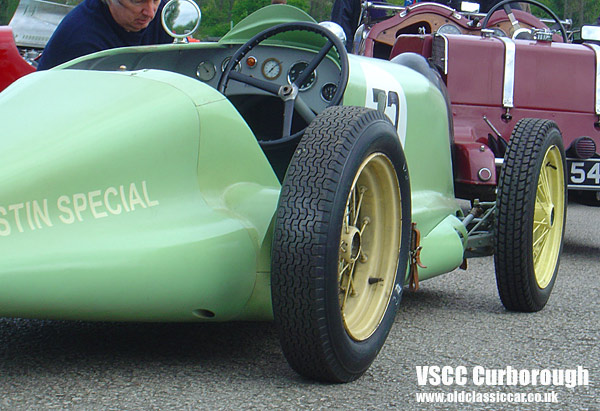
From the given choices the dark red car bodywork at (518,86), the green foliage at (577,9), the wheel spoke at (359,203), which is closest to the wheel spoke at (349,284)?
the wheel spoke at (359,203)

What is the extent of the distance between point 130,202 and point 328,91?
4.57 ft

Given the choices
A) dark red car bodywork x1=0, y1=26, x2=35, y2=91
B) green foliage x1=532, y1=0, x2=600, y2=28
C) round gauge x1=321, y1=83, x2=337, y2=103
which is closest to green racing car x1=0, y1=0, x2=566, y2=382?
round gauge x1=321, y1=83, x2=337, y2=103

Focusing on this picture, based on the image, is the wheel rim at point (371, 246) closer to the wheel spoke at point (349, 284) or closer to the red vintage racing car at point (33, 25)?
the wheel spoke at point (349, 284)

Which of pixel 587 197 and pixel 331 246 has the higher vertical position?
pixel 331 246

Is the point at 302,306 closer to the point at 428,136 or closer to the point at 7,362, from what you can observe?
the point at 7,362

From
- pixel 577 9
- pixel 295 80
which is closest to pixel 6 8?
Answer: pixel 577 9

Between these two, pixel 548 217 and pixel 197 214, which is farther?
pixel 548 217

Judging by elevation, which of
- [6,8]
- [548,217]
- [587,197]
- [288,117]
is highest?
[288,117]

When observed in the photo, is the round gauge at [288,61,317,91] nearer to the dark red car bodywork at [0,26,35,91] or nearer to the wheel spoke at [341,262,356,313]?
the wheel spoke at [341,262,356,313]

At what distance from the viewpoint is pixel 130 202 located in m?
2.45

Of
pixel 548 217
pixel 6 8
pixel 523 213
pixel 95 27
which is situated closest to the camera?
pixel 523 213

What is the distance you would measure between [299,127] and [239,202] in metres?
0.99

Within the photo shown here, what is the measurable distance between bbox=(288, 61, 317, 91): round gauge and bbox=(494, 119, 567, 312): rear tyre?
2.74 ft

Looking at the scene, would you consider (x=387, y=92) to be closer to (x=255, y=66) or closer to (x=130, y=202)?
(x=255, y=66)
